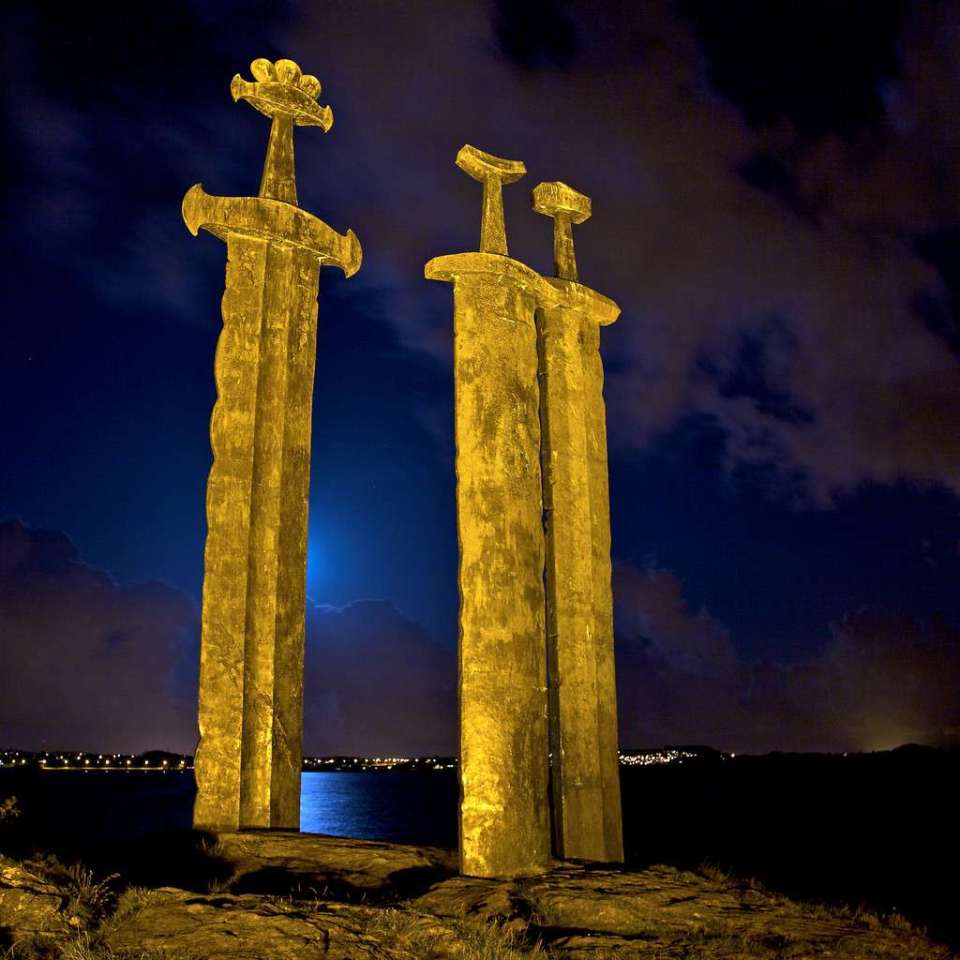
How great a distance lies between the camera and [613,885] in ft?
23.1

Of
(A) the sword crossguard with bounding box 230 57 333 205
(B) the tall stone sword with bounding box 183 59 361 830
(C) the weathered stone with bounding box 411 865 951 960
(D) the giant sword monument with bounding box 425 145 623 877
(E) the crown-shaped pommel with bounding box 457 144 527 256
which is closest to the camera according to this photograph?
(C) the weathered stone with bounding box 411 865 951 960

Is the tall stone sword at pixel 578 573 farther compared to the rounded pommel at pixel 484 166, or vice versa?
the rounded pommel at pixel 484 166

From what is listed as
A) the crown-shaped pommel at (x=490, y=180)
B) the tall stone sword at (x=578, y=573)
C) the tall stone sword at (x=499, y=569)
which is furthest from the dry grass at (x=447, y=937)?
the crown-shaped pommel at (x=490, y=180)

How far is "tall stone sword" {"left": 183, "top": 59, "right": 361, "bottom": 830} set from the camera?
29.0 feet

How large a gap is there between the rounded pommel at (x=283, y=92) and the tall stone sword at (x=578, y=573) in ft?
10.9

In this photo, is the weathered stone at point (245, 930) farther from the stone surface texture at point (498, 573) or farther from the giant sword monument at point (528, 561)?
the giant sword monument at point (528, 561)

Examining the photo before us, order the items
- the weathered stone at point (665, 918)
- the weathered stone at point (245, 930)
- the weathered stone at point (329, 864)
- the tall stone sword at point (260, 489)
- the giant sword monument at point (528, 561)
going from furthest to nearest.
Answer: the tall stone sword at point (260, 489) → the giant sword monument at point (528, 561) → the weathered stone at point (329, 864) → the weathered stone at point (665, 918) → the weathered stone at point (245, 930)

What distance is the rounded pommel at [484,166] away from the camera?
10.0m

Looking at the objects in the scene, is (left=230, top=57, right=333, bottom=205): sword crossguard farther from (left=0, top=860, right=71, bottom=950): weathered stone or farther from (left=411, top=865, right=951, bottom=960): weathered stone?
(left=411, top=865, right=951, bottom=960): weathered stone

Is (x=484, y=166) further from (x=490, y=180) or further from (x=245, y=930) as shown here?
(x=245, y=930)

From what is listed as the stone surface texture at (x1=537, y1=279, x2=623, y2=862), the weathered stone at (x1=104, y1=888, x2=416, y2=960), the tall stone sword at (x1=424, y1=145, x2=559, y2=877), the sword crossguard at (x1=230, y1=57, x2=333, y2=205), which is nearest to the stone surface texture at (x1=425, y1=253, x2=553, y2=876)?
the tall stone sword at (x1=424, y1=145, x2=559, y2=877)

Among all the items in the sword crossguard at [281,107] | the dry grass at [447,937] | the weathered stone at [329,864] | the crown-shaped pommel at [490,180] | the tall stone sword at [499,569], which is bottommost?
the dry grass at [447,937]

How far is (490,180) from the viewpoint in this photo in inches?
398

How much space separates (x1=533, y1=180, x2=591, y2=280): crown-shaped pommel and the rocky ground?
21.4 feet
